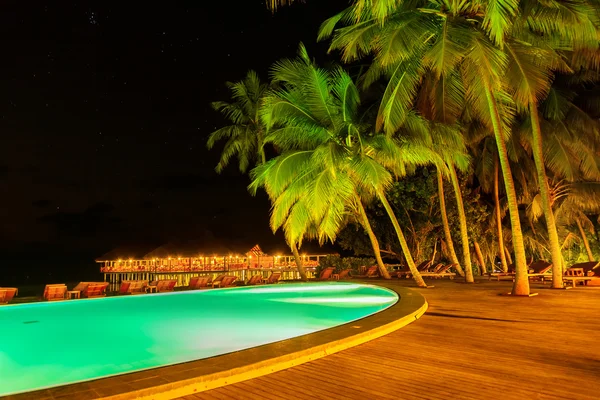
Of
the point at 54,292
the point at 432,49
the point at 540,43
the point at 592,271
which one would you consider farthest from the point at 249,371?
the point at 592,271

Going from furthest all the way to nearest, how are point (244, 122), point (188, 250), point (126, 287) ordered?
point (188, 250) < point (244, 122) < point (126, 287)

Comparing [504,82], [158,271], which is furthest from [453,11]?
[158,271]

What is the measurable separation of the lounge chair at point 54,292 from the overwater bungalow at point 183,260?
16.3 meters

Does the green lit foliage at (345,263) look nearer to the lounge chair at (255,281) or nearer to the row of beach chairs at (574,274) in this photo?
the lounge chair at (255,281)

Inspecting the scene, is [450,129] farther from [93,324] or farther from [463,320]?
[93,324]

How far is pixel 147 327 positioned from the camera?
10.5m

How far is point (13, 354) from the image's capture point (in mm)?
8047

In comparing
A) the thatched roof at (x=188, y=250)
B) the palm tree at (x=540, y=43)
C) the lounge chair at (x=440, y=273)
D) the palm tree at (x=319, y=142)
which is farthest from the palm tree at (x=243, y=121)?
the thatched roof at (x=188, y=250)

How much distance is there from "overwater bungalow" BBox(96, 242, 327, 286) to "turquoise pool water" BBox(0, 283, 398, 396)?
16.1 metres

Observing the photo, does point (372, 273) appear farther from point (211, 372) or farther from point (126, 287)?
point (211, 372)

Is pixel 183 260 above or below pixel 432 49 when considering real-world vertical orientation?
below

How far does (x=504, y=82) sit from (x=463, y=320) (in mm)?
6704

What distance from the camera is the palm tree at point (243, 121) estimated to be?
67.8 feet

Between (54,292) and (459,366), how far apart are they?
1331 centimetres
